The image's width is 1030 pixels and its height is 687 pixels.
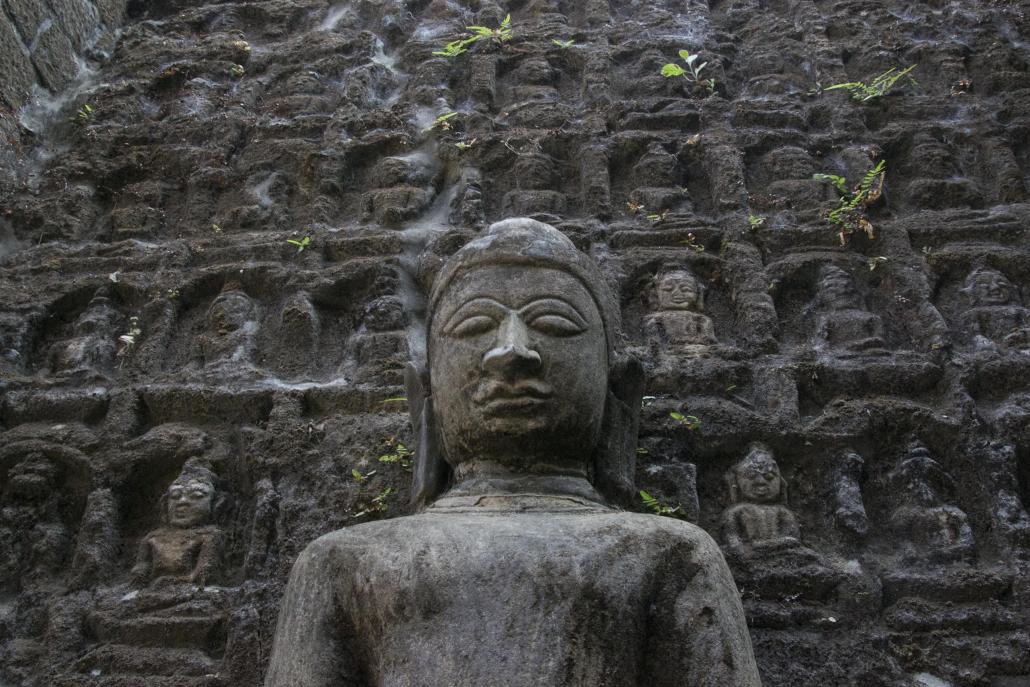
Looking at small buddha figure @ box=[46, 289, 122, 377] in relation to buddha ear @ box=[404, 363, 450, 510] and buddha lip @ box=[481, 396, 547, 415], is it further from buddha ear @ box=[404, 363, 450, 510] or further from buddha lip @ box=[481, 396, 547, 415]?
buddha lip @ box=[481, 396, 547, 415]

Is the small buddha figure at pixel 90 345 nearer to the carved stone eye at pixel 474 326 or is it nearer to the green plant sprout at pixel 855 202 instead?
the carved stone eye at pixel 474 326

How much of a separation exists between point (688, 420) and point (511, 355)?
1.43m

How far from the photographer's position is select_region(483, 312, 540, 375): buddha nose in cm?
326

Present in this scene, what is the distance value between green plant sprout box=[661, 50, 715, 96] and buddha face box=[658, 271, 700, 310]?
207 centimetres

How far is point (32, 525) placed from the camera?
4367 millimetres

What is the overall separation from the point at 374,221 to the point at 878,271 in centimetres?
300

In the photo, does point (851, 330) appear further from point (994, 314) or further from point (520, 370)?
point (520, 370)

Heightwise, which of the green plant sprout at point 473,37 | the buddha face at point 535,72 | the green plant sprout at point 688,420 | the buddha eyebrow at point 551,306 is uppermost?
the green plant sprout at point 473,37

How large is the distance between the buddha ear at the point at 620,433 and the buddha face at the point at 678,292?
1272 mm

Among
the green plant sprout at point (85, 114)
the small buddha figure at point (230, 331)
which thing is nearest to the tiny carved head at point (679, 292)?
the small buddha figure at point (230, 331)

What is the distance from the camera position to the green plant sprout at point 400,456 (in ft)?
13.9

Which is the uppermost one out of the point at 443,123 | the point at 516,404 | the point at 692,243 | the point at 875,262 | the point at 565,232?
the point at 443,123

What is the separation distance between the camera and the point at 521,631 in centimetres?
272

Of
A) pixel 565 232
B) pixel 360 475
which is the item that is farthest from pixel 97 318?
pixel 565 232
